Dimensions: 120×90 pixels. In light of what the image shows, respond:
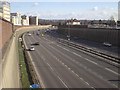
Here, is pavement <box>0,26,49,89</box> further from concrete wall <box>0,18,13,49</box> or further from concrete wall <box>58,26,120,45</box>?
concrete wall <box>58,26,120,45</box>

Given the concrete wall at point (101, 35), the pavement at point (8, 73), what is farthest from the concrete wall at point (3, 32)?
the concrete wall at point (101, 35)

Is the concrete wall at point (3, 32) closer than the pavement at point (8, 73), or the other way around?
the pavement at point (8, 73)

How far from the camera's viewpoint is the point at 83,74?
43.8 metres

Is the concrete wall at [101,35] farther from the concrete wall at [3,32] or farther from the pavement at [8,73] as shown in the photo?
the pavement at [8,73]

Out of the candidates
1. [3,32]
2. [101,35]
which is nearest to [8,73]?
[3,32]

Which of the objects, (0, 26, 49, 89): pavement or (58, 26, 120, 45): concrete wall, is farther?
(58, 26, 120, 45): concrete wall

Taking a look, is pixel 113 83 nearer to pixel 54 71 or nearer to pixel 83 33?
pixel 54 71

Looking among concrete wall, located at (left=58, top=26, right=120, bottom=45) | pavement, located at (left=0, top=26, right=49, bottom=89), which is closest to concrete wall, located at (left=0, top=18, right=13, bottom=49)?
pavement, located at (left=0, top=26, right=49, bottom=89)

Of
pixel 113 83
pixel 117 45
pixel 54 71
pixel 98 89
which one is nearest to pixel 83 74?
pixel 54 71

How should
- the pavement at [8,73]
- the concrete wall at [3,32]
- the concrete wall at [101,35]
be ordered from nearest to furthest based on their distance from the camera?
the pavement at [8,73]
the concrete wall at [3,32]
the concrete wall at [101,35]

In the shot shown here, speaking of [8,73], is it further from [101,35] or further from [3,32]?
[101,35]

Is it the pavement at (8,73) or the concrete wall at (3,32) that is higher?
the concrete wall at (3,32)

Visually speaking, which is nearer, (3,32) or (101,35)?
(3,32)

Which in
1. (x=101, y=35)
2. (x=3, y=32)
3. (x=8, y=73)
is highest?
(x=3, y=32)
